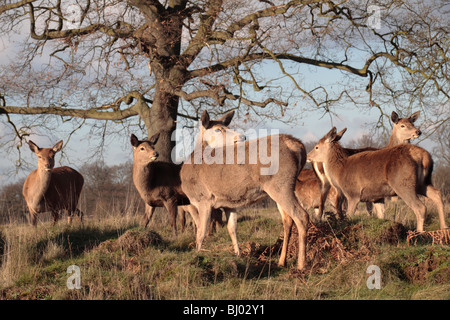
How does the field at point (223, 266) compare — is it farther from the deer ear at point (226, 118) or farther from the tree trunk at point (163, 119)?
the tree trunk at point (163, 119)


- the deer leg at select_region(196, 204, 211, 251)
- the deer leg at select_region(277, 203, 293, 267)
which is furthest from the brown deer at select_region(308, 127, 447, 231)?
the deer leg at select_region(196, 204, 211, 251)

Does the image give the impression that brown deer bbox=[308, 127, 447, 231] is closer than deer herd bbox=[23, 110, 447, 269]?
No

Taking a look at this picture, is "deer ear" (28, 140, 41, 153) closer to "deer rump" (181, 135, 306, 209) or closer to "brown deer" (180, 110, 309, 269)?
"brown deer" (180, 110, 309, 269)

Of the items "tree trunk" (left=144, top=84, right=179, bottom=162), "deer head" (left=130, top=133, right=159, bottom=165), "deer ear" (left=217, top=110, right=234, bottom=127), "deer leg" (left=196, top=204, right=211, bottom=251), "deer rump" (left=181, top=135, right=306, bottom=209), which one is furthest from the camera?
"tree trunk" (left=144, top=84, right=179, bottom=162)

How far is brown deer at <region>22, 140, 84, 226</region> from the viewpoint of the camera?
12.9 meters

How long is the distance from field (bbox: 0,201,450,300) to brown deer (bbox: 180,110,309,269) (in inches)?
21.2

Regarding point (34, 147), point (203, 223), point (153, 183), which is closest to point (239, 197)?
point (203, 223)

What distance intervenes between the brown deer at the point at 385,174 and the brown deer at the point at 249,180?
2.72m

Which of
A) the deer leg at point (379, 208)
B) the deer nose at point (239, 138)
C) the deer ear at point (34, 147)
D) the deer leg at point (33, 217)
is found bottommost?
the deer leg at point (33, 217)

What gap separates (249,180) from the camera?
8273mm

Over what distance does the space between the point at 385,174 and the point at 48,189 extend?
27.3 feet

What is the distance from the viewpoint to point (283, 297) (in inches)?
235

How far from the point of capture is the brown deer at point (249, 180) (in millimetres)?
7922

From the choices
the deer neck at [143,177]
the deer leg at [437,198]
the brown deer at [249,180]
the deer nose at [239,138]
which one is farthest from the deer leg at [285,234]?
the deer neck at [143,177]
